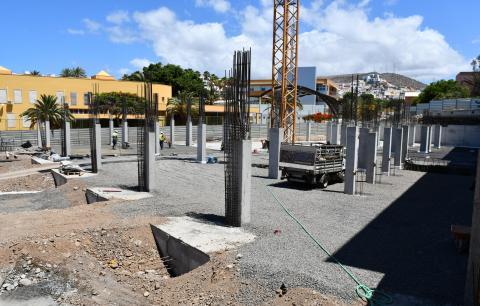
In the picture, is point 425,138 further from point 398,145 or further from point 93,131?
point 93,131

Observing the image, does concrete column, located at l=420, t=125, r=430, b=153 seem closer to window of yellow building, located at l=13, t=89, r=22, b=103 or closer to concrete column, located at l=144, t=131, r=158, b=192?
concrete column, located at l=144, t=131, r=158, b=192

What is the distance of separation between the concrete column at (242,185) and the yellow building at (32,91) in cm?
3305

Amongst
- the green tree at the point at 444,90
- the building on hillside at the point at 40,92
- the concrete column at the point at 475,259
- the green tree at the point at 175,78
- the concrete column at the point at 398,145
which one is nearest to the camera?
the concrete column at the point at 475,259

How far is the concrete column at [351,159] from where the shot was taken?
636 inches

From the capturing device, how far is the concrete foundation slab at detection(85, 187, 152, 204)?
1523cm

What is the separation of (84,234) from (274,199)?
23.2ft

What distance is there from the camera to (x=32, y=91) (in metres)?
45.1

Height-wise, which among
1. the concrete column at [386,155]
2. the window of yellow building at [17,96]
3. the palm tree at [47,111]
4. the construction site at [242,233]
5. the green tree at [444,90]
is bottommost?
the construction site at [242,233]

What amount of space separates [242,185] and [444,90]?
85.8 metres

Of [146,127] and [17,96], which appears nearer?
[146,127]

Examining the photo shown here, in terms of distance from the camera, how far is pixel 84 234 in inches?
428

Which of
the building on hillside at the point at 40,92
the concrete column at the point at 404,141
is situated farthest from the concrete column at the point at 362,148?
the building on hillside at the point at 40,92

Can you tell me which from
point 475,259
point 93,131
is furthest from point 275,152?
point 475,259

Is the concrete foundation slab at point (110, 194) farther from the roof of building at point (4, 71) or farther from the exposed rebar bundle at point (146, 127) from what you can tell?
the roof of building at point (4, 71)
